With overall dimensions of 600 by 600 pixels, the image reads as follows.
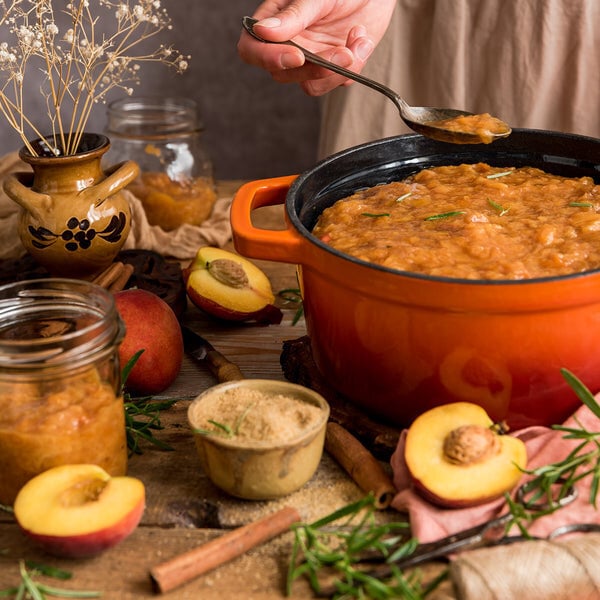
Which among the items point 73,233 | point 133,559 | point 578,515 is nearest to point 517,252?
point 578,515

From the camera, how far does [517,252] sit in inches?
58.7

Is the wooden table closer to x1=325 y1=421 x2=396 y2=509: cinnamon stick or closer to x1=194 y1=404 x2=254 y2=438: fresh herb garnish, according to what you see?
x1=325 y1=421 x2=396 y2=509: cinnamon stick

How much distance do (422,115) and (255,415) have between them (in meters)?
0.83

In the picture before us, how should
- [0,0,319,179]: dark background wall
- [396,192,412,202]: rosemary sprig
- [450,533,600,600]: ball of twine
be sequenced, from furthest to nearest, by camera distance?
[0,0,319,179]: dark background wall → [396,192,412,202]: rosemary sprig → [450,533,600,600]: ball of twine

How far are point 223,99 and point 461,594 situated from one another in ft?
10.7

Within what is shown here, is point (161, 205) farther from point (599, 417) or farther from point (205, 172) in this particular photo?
point (599, 417)

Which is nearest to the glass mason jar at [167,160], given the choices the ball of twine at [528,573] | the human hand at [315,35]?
the human hand at [315,35]

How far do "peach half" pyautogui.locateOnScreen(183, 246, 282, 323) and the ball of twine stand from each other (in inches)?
34.4

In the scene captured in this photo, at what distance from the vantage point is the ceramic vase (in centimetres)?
193

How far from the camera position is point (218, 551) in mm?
1233

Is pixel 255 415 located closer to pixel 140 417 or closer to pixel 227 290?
pixel 140 417

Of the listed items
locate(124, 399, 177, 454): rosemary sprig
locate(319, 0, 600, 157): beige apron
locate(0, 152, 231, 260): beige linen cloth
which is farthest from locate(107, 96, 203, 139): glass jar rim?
locate(124, 399, 177, 454): rosemary sprig

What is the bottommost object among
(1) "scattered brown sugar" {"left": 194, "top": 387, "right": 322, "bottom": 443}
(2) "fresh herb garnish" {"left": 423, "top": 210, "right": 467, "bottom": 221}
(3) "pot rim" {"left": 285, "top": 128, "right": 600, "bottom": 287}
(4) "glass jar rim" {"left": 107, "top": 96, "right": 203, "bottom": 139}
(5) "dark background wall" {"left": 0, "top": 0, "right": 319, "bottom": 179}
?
(5) "dark background wall" {"left": 0, "top": 0, "right": 319, "bottom": 179}

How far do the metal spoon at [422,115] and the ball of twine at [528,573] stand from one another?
2.79 feet
